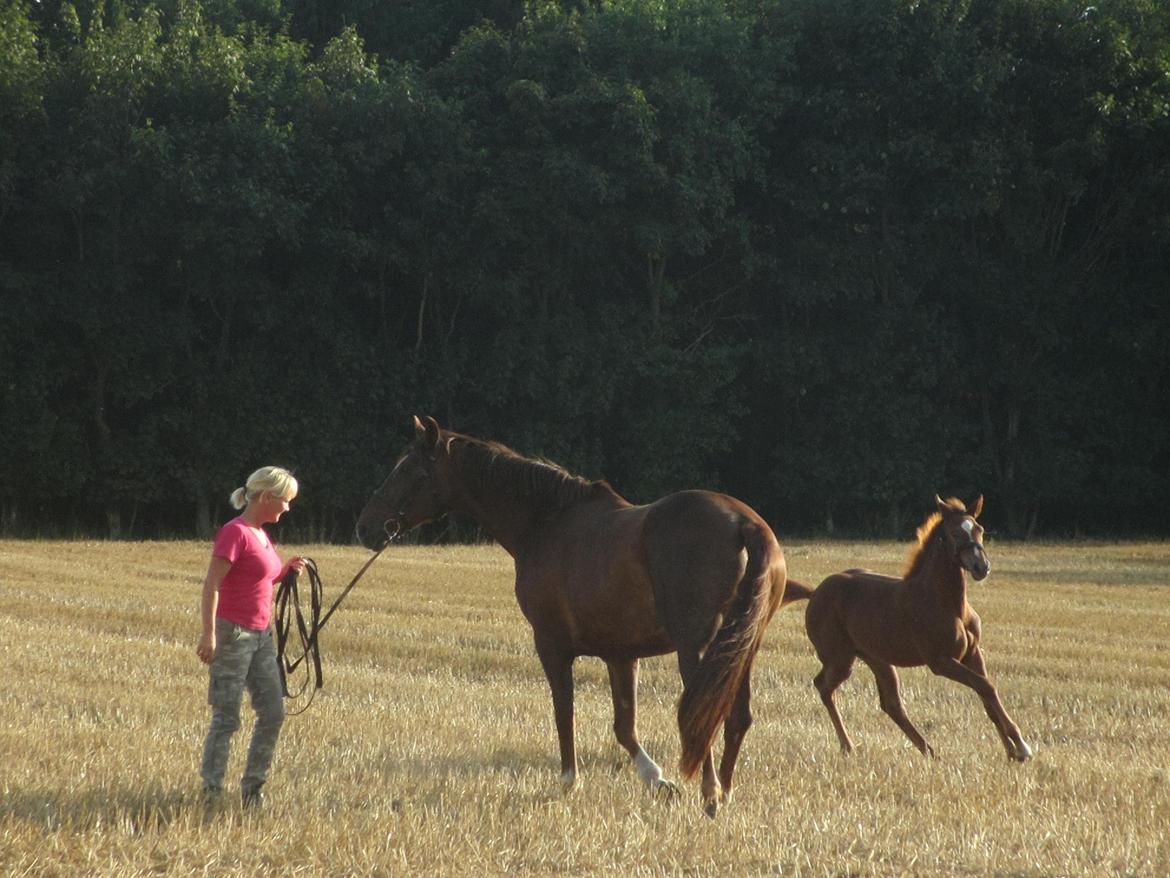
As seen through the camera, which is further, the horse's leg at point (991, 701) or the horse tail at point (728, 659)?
the horse's leg at point (991, 701)

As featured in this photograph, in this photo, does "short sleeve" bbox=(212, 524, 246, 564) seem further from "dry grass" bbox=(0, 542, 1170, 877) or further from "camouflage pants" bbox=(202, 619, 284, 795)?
"dry grass" bbox=(0, 542, 1170, 877)

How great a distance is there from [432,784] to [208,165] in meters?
21.7

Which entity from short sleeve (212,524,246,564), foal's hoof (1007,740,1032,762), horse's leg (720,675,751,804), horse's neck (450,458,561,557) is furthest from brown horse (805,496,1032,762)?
short sleeve (212,524,246,564)

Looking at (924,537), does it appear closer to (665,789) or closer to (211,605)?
(665,789)

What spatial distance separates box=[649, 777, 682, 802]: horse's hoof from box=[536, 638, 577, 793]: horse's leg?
1.83 ft

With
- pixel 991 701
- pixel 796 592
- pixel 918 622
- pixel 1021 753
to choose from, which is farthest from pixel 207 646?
pixel 1021 753

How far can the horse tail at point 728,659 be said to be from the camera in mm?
6746

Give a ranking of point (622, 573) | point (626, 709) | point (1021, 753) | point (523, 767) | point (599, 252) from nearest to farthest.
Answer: point (622, 573) → point (626, 709) → point (523, 767) → point (1021, 753) → point (599, 252)

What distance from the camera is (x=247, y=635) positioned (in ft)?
22.7

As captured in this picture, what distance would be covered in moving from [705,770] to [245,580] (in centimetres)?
244

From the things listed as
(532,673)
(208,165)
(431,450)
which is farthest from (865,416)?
(431,450)

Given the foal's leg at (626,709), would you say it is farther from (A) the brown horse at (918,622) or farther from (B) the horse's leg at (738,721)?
(A) the brown horse at (918,622)

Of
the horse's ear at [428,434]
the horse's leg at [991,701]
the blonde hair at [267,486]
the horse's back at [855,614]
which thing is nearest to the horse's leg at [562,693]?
the horse's ear at [428,434]

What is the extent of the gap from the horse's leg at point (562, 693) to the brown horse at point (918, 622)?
6.80ft
